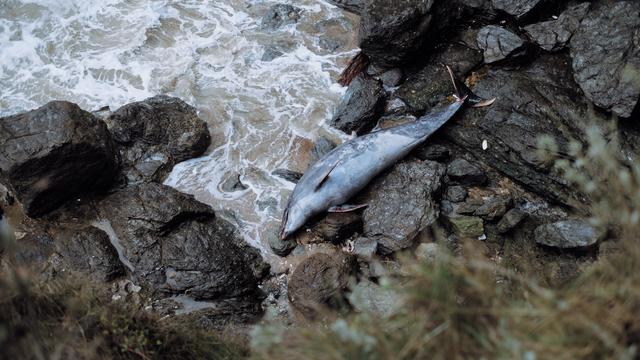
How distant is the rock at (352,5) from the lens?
9203mm

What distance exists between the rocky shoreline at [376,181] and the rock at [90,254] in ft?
0.05

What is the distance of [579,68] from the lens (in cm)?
698

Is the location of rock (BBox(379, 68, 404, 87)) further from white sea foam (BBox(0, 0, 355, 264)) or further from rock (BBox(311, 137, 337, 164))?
rock (BBox(311, 137, 337, 164))

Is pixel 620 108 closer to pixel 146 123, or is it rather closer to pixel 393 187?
pixel 393 187

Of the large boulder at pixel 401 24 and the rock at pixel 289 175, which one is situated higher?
the large boulder at pixel 401 24

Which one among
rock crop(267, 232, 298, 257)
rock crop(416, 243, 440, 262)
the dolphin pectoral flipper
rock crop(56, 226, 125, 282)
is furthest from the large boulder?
rock crop(56, 226, 125, 282)

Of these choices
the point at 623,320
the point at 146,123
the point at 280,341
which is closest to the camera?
the point at 623,320

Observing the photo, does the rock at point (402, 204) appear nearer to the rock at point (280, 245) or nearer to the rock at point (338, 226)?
the rock at point (338, 226)

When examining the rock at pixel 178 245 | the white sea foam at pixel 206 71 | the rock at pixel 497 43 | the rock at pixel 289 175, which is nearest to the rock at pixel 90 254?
the rock at pixel 178 245

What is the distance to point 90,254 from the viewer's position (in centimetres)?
650

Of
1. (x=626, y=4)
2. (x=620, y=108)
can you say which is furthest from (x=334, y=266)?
(x=626, y=4)

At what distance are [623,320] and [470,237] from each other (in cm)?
362

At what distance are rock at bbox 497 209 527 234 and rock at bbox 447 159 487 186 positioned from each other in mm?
628

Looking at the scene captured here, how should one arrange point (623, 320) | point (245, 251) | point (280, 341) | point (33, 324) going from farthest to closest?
point (245, 251), point (33, 324), point (280, 341), point (623, 320)
